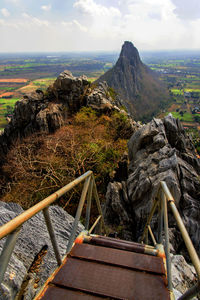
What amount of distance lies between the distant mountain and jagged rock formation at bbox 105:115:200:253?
95.9m

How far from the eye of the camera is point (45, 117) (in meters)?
22.7

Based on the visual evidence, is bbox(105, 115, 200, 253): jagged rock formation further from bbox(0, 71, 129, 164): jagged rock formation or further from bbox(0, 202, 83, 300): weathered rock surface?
bbox(0, 71, 129, 164): jagged rock formation

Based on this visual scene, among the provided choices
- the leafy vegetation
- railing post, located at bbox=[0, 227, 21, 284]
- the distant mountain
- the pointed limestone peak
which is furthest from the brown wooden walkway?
the pointed limestone peak

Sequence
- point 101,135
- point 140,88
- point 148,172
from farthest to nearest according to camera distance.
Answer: point 140,88, point 101,135, point 148,172

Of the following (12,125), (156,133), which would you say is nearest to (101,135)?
(156,133)

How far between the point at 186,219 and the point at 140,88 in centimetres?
14960

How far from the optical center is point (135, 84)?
142m

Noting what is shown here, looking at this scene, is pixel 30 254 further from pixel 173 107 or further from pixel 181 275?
pixel 173 107

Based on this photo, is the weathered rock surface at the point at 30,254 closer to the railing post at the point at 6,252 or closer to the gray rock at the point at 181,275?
the railing post at the point at 6,252

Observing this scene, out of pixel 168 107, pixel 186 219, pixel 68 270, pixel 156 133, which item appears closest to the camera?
pixel 68 270

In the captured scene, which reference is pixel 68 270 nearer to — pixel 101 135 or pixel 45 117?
pixel 101 135

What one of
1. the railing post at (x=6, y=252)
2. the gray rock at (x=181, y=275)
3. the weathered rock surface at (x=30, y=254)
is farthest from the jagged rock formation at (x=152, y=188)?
the railing post at (x=6, y=252)

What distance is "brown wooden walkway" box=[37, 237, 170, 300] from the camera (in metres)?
2.24

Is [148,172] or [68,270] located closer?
[68,270]
